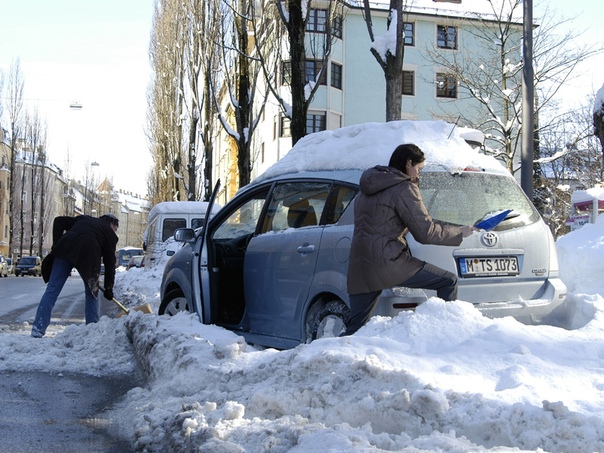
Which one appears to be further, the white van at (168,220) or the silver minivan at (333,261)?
the white van at (168,220)

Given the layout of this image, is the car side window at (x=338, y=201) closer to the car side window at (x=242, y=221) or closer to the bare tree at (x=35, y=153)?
the car side window at (x=242, y=221)

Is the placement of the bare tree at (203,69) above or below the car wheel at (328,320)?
above

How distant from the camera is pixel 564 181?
44.8m

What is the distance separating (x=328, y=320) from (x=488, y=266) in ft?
4.07

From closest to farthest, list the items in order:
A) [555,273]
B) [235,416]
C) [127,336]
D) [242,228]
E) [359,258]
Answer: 1. [235,416]
2. [359,258]
3. [555,273]
4. [242,228]
5. [127,336]

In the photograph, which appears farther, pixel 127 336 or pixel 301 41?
pixel 301 41

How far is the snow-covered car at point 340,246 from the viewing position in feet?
18.1

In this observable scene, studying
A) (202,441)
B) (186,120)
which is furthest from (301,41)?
(186,120)

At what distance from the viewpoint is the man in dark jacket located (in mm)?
9180

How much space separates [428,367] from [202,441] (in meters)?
1.32

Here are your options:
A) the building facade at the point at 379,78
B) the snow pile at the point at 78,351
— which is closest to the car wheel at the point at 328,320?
the snow pile at the point at 78,351

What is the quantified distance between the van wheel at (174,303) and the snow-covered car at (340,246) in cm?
92

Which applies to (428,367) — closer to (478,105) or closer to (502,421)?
(502,421)

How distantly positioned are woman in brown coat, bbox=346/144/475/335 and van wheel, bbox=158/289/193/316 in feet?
10.4
